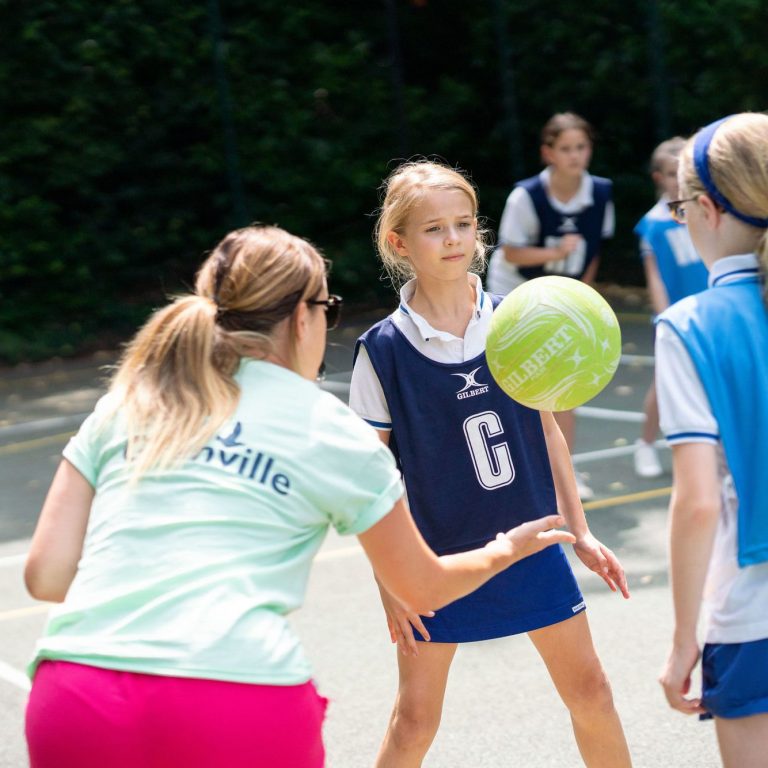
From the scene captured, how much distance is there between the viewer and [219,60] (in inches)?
639

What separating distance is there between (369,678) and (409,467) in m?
1.86

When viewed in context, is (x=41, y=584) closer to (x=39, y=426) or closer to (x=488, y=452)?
(x=488, y=452)

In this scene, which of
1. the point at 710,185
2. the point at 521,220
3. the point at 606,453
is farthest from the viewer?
the point at 606,453

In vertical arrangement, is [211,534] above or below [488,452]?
above

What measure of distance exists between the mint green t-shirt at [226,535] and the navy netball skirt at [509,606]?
3.75 ft

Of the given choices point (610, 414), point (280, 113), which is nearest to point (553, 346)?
point (610, 414)

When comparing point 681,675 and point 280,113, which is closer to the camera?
point 681,675

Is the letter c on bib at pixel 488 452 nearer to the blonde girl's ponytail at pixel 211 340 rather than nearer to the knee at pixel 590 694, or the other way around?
the knee at pixel 590 694

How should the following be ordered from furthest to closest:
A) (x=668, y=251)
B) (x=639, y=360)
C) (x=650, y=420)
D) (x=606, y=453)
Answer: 1. (x=639, y=360)
2. (x=606, y=453)
3. (x=650, y=420)
4. (x=668, y=251)

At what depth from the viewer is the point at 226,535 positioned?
7.80ft

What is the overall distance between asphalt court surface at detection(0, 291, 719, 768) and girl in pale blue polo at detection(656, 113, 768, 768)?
65.8 inches

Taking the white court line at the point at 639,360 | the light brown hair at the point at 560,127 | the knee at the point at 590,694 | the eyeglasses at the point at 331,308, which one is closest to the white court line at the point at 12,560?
the light brown hair at the point at 560,127

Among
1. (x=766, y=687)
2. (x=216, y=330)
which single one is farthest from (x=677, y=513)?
(x=216, y=330)

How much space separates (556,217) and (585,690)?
468 cm
